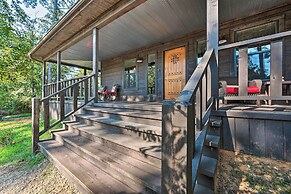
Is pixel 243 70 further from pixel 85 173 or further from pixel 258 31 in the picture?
pixel 258 31

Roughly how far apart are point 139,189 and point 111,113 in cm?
179

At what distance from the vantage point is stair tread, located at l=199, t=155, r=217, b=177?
4.24ft

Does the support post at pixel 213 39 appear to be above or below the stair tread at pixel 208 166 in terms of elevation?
above

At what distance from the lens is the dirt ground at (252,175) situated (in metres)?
1.43

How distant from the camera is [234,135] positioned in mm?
1969

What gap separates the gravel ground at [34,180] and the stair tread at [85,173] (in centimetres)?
16

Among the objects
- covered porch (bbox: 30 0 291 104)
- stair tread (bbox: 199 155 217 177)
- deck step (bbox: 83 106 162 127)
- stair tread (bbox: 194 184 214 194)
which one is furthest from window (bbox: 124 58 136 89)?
stair tread (bbox: 194 184 214 194)

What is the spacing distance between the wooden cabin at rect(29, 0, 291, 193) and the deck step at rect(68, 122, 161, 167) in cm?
1

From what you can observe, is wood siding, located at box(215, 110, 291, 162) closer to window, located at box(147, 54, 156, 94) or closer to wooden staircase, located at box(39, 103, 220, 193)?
wooden staircase, located at box(39, 103, 220, 193)

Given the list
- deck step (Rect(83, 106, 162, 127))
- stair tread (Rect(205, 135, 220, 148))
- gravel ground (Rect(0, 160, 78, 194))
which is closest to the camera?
stair tread (Rect(205, 135, 220, 148))

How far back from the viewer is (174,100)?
3.50ft

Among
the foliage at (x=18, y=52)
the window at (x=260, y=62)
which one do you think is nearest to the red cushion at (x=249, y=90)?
the window at (x=260, y=62)

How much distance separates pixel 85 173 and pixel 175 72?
4442mm

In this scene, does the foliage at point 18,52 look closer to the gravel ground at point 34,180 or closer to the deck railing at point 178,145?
the gravel ground at point 34,180
